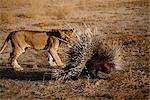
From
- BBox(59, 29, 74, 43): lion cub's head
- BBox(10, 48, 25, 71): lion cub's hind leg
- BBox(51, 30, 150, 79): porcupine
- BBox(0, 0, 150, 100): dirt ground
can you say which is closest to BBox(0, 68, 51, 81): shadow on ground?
BBox(0, 0, 150, 100): dirt ground

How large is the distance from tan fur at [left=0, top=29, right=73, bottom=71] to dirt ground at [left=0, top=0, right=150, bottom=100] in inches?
7.8

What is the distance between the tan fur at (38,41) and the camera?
9.40 metres

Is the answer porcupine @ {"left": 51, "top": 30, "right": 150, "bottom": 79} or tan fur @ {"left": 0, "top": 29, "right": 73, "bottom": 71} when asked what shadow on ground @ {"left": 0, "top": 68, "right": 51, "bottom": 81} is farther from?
porcupine @ {"left": 51, "top": 30, "right": 150, "bottom": 79}

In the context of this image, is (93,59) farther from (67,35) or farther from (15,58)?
(15,58)

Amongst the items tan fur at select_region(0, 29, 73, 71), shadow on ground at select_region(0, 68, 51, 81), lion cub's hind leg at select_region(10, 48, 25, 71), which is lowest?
shadow on ground at select_region(0, 68, 51, 81)

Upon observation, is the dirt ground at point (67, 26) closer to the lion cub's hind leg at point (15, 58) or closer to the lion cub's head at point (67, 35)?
the lion cub's hind leg at point (15, 58)

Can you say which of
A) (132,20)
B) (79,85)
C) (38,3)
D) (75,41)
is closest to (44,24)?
(38,3)

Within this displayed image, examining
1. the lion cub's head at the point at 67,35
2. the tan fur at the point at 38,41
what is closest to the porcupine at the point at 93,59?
the lion cub's head at the point at 67,35

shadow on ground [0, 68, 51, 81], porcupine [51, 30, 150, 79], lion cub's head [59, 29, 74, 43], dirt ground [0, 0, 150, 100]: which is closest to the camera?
dirt ground [0, 0, 150, 100]

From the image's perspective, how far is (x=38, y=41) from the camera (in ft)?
31.2

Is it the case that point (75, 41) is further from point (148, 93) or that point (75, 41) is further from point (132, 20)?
point (132, 20)

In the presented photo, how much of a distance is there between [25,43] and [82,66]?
4.12ft

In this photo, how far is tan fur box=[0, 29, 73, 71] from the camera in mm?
9398

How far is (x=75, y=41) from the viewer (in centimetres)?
914
